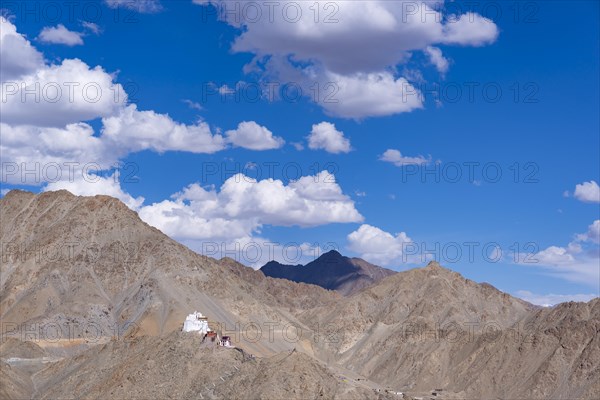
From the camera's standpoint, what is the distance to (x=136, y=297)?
18488cm

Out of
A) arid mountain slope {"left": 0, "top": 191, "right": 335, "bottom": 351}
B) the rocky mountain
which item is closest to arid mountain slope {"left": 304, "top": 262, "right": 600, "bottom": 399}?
the rocky mountain

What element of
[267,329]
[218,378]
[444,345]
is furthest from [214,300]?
[218,378]

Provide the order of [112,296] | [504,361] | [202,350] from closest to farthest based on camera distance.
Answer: [202,350], [504,361], [112,296]

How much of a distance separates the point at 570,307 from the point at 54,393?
122936 mm

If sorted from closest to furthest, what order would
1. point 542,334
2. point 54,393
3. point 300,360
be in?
1. point 300,360
2. point 54,393
3. point 542,334

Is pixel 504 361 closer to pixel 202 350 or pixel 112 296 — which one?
pixel 202 350

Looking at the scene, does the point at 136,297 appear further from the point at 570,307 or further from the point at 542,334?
the point at 570,307

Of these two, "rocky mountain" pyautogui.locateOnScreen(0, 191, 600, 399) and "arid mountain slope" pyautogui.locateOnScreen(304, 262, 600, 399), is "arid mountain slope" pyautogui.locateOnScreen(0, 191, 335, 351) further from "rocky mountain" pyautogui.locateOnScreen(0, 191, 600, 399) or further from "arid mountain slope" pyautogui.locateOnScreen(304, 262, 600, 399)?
"arid mountain slope" pyautogui.locateOnScreen(304, 262, 600, 399)

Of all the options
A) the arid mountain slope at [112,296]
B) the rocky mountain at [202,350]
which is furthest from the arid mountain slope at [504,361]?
the arid mountain slope at [112,296]

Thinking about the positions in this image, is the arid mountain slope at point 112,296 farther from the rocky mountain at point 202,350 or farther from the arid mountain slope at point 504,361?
the arid mountain slope at point 504,361

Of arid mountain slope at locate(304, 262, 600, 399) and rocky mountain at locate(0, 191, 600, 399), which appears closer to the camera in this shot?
rocky mountain at locate(0, 191, 600, 399)

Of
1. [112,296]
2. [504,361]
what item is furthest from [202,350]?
[112,296]

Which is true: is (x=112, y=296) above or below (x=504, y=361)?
above

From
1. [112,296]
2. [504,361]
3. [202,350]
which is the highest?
[112,296]
